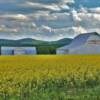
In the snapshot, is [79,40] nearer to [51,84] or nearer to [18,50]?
[18,50]

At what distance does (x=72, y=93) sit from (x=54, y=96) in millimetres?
1251

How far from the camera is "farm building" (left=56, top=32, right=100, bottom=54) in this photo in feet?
96.0

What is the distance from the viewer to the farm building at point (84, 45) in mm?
29261

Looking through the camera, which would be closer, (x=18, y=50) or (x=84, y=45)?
(x=18, y=50)

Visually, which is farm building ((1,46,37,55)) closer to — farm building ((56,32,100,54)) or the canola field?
farm building ((56,32,100,54))

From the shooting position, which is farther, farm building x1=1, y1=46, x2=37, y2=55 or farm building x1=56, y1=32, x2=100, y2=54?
farm building x1=56, y1=32, x2=100, y2=54

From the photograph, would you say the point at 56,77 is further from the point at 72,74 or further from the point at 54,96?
the point at 54,96

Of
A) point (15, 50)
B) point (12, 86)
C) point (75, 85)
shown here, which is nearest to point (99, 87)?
point (75, 85)

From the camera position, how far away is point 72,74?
17.1m

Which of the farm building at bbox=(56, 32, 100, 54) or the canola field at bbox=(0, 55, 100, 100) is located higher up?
the farm building at bbox=(56, 32, 100, 54)

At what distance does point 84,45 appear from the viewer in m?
29.2

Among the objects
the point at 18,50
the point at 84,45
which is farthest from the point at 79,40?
the point at 18,50

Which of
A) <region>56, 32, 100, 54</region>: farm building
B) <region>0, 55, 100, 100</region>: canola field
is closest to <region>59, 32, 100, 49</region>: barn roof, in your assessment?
<region>56, 32, 100, 54</region>: farm building

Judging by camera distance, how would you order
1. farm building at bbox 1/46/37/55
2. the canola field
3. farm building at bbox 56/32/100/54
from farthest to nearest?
farm building at bbox 56/32/100/54, farm building at bbox 1/46/37/55, the canola field
